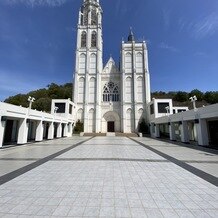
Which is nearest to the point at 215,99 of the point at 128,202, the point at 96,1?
the point at 96,1

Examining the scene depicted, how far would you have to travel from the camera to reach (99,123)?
38969 mm

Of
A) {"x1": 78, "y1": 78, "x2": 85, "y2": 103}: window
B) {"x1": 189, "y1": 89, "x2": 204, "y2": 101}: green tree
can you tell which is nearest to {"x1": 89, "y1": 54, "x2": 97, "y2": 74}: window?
{"x1": 78, "y1": 78, "x2": 85, "y2": 103}: window

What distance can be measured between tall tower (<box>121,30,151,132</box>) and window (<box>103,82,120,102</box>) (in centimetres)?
289

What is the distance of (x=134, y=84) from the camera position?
3947 cm

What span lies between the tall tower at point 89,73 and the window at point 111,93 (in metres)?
2.66

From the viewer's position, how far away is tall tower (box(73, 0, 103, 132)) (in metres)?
39.1

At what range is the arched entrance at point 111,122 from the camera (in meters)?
41.0

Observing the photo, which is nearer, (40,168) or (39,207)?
(39,207)

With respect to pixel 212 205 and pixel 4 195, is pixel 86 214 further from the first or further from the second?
pixel 212 205

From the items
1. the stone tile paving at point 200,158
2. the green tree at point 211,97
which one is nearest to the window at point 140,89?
the stone tile paving at point 200,158

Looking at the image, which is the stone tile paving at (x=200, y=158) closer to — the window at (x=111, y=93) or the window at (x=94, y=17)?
the window at (x=111, y=93)

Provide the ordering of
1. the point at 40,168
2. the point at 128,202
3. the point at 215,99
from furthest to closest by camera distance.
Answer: the point at 215,99 < the point at 40,168 < the point at 128,202

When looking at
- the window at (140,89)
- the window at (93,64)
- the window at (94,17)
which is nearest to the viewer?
the window at (140,89)

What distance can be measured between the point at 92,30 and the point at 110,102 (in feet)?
65.7
